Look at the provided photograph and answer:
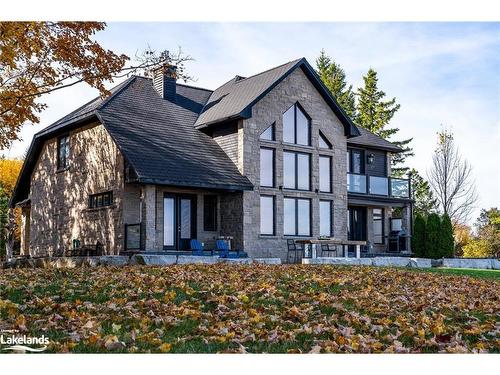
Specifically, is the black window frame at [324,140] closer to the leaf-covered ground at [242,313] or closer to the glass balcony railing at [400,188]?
the glass balcony railing at [400,188]

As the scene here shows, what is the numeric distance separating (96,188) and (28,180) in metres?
7.07

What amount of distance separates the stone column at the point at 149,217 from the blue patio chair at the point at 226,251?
2.22 metres

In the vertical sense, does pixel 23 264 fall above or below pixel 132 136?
below

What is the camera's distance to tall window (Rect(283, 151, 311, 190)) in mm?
23281

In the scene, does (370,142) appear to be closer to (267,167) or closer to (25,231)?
(267,167)

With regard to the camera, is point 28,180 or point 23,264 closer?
point 23,264

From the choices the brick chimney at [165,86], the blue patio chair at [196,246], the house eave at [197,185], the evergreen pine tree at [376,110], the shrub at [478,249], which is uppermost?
the evergreen pine tree at [376,110]

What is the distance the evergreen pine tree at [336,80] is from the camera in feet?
159

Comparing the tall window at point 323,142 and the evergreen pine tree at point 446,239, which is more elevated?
the tall window at point 323,142

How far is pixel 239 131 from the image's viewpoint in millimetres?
22047

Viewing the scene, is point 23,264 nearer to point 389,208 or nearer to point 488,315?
point 488,315

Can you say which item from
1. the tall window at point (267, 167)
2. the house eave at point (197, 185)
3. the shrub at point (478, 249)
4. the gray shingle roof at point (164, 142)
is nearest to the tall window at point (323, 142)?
the tall window at point (267, 167)

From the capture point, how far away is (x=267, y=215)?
22.5 m

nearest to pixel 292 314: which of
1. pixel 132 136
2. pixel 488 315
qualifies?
pixel 488 315
